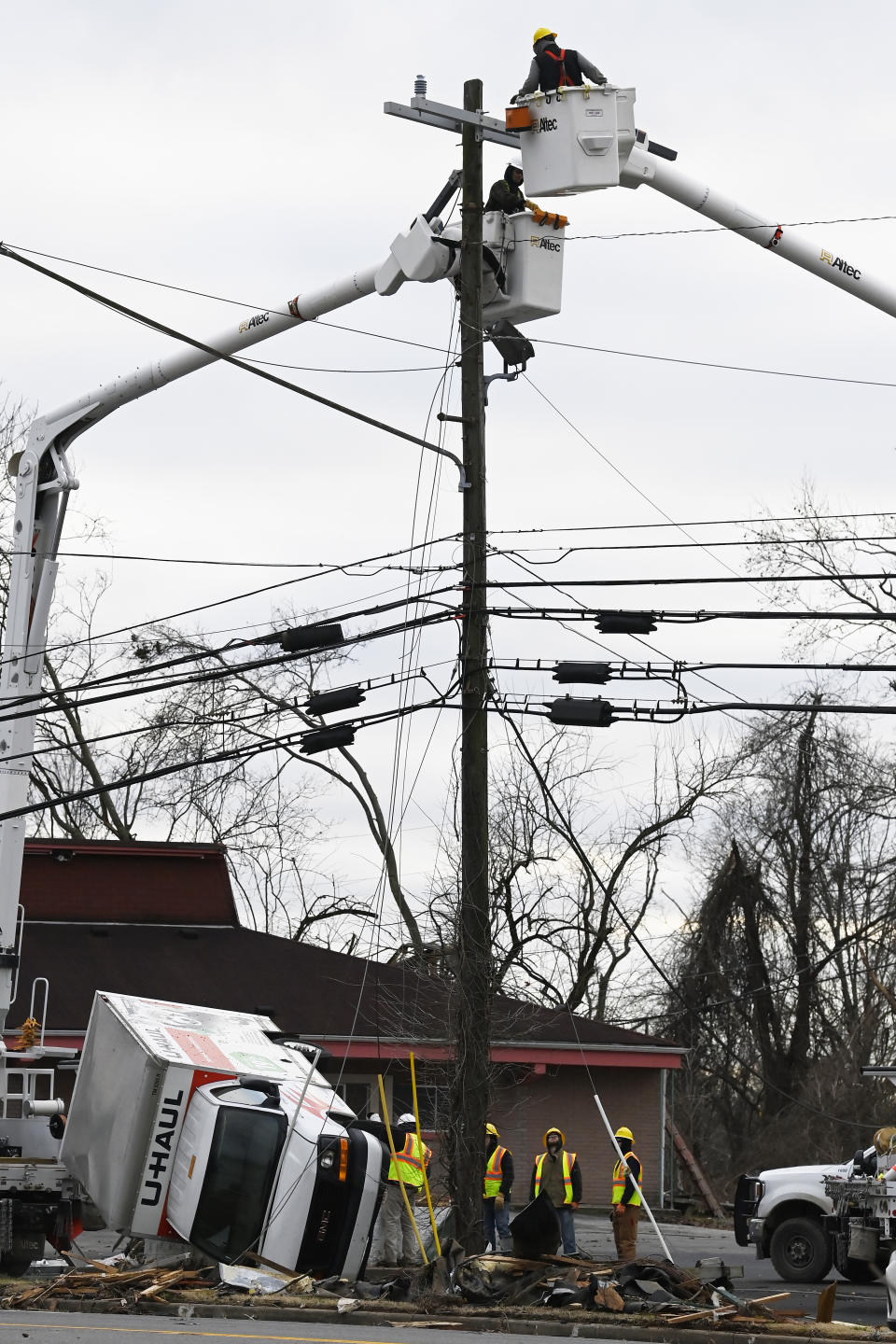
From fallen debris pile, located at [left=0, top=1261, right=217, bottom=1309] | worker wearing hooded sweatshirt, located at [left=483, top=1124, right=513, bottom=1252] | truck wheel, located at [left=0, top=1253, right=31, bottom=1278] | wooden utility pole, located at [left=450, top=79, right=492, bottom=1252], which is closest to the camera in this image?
fallen debris pile, located at [left=0, top=1261, right=217, bottom=1309]

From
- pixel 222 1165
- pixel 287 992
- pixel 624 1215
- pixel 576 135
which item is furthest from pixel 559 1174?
pixel 287 992

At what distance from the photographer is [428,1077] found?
84.4 ft

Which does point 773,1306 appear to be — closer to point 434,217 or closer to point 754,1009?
point 434,217

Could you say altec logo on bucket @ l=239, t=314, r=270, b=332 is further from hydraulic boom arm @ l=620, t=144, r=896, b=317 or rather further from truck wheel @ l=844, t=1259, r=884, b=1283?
truck wheel @ l=844, t=1259, r=884, b=1283

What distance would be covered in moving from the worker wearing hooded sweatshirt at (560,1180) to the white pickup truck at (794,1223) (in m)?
1.69

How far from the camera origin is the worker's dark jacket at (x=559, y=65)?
51.0ft

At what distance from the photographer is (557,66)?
15.6m

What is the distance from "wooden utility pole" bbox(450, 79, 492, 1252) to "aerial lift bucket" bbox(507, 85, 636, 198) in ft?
2.94

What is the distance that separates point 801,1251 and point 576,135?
11013mm

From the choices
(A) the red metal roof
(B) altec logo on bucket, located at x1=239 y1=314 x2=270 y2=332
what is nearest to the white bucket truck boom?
(B) altec logo on bucket, located at x1=239 y1=314 x2=270 y2=332

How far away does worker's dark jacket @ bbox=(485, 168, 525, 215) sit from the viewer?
1653 centimetres

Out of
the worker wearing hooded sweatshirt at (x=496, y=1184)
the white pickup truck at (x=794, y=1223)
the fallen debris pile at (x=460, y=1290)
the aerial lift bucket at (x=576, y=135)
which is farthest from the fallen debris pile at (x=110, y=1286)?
the aerial lift bucket at (x=576, y=135)

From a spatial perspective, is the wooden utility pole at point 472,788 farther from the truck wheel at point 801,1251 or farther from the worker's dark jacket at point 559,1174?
the truck wheel at point 801,1251

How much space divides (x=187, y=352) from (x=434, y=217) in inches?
113
